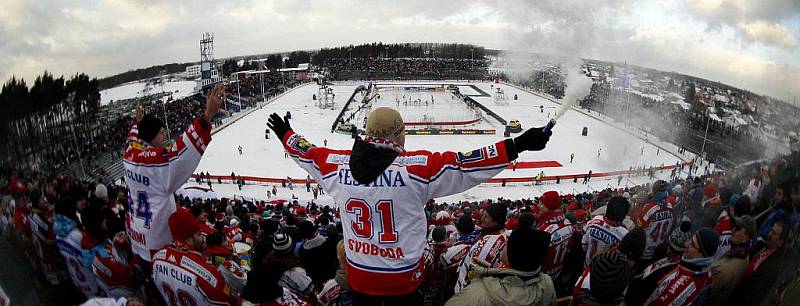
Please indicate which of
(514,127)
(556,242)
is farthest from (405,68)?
(556,242)

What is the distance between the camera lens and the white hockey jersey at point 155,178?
2602mm

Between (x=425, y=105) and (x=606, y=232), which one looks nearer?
(x=606, y=232)

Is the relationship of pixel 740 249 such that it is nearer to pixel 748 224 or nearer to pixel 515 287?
pixel 748 224

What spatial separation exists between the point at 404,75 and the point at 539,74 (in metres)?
29.4

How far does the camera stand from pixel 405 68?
9162 cm

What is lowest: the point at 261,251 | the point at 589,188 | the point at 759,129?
the point at 589,188

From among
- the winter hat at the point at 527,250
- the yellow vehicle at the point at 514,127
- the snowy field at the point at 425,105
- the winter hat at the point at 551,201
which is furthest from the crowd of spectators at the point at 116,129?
the yellow vehicle at the point at 514,127

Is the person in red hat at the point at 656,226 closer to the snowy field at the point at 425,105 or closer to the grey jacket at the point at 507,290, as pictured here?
the grey jacket at the point at 507,290

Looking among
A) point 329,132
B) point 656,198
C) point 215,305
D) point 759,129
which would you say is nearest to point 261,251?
point 215,305

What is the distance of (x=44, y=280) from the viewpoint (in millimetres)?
1984

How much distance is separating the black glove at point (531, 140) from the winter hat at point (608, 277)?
26.7 inches

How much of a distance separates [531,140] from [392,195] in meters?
0.70

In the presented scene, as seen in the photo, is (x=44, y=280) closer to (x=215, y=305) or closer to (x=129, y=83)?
(x=215, y=305)

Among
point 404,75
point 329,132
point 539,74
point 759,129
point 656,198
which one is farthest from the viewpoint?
point 404,75
